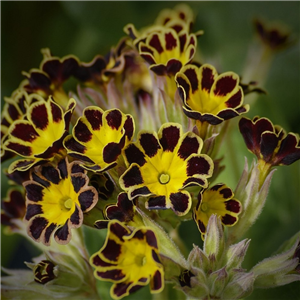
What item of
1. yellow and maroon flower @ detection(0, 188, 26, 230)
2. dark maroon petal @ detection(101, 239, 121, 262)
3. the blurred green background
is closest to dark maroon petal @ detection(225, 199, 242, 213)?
dark maroon petal @ detection(101, 239, 121, 262)

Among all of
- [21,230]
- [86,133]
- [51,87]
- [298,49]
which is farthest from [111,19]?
[86,133]

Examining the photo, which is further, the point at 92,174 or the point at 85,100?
the point at 85,100

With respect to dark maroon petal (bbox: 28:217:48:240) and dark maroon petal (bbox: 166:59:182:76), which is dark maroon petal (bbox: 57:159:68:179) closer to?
dark maroon petal (bbox: 28:217:48:240)

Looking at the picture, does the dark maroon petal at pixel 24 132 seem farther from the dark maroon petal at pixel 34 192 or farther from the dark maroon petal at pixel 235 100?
the dark maroon petal at pixel 235 100

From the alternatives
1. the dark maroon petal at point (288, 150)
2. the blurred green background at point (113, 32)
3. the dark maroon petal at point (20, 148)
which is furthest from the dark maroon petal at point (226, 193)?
the blurred green background at point (113, 32)

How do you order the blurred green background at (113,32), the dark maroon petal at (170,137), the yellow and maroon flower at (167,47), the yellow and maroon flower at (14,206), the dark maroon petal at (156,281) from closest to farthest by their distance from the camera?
the dark maroon petal at (156,281) → the dark maroon petal at (170,137) → the yellow and maroon flower at (167,47) → the yellow and maroon flower at (14,206) → the blurred green background at (113,32)

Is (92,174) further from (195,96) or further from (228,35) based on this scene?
(228,35)

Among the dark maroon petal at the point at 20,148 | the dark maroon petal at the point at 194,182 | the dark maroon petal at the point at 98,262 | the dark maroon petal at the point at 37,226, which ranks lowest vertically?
the dark maroon petal at the point at 98,262
